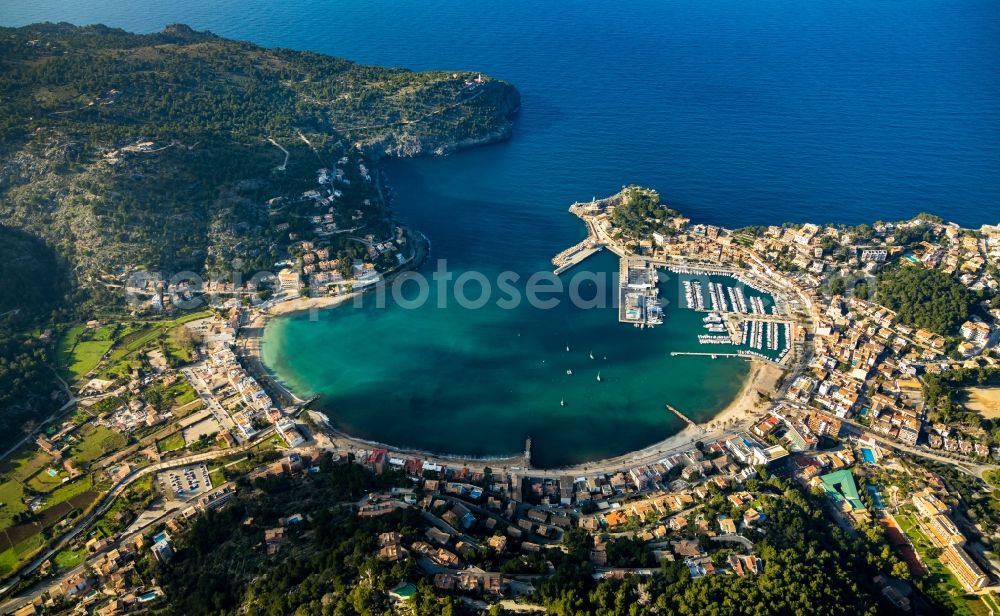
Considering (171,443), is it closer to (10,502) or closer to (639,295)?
(10,502)

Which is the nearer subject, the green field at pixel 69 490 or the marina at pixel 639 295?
the green field at pixel 69 490

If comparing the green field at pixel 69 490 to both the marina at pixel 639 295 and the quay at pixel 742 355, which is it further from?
the quay at pixel 742 355

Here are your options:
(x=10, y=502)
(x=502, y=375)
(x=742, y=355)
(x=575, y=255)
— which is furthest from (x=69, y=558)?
(x=742, y=355)

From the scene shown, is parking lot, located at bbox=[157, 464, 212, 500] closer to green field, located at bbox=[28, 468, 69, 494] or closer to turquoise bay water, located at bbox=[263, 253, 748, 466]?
green field, located at bbox=[28, 468, 69, 494]

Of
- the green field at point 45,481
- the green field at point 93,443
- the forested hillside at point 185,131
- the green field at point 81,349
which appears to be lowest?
the green field at point 45,481

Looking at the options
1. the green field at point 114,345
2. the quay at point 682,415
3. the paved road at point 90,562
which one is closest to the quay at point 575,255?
the quay at point 682,415
